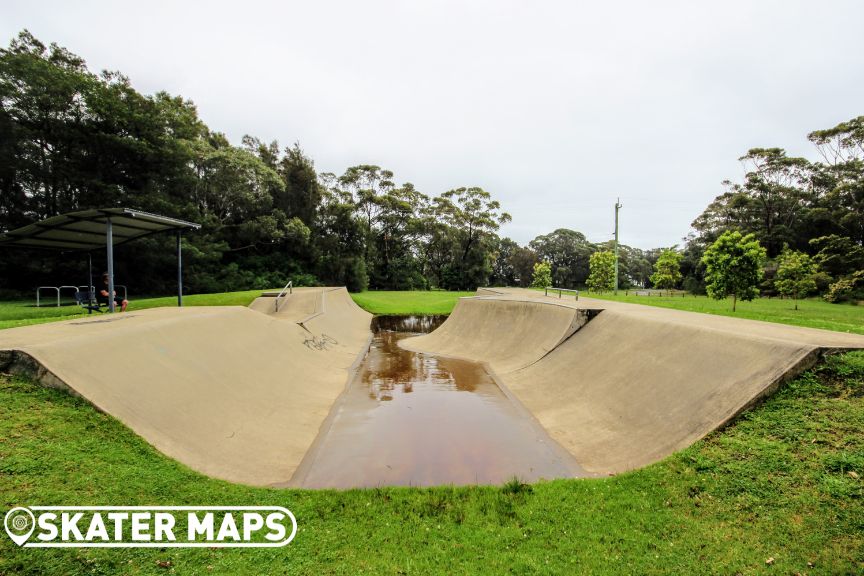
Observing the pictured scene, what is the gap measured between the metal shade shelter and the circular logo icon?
795cm

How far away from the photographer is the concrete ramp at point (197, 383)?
16.7ft

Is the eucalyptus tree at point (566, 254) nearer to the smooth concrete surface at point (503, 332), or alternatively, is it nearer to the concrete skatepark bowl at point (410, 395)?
the smooth concrete surface at point (503, 332)

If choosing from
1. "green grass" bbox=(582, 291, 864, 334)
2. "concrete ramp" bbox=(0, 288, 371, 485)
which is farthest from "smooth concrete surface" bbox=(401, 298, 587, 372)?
"concrete ramp" bbox=(0, 288, 371, 485)

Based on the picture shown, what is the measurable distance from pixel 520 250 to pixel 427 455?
59564 millimetres

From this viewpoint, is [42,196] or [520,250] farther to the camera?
[520,250]

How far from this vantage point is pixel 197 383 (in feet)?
22.8

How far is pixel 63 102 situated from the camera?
21.6 m

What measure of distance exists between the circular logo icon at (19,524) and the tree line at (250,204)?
80.1 feet

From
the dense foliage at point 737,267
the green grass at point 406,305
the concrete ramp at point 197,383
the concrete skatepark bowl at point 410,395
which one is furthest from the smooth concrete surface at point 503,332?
the dense foliage at point 737,267

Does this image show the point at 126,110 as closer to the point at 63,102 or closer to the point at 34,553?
the point at 63,102

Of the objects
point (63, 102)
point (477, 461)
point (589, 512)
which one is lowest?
point (477, 461)

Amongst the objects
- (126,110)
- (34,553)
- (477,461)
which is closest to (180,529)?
(34,553)

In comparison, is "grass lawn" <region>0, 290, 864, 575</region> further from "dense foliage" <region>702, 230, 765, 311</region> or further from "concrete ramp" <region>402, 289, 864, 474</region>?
"dense foliage" <region>702, 230, 765, 311</region>

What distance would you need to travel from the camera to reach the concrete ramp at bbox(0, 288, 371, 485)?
16.7 feet
